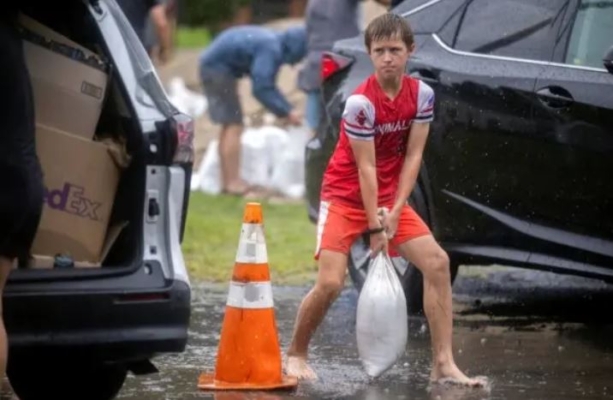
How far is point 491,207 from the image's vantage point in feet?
29.6

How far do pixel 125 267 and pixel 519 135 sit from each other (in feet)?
8.75

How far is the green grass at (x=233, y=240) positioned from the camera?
11648 millimetres

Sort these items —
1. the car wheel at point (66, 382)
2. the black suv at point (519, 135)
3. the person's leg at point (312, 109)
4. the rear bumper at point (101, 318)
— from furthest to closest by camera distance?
1. the person's leg at point (312, 109)
2. the black suv at point (519, 135)
3. the car wheel at point (66, 382)
4. the rear bumper at point (101, 318)

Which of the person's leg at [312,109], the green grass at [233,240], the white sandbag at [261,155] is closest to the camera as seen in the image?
the green grass at [233,240]

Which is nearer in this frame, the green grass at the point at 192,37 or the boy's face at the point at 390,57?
the boy's face at the point at 390,57

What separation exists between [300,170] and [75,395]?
8.93 metres

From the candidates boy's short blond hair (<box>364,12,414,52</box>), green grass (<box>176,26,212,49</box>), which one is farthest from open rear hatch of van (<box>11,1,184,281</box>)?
green grass (<box>176,26,212,49</box>)

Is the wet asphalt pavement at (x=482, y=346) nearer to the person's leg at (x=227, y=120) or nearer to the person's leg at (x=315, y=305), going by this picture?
the person's leg at (x=315, y=305)

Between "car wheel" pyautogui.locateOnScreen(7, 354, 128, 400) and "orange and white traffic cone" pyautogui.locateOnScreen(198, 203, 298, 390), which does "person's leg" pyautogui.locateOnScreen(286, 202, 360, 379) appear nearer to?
"orange and white traffic cone" pyautogui.locateOnScreen(198, 203, 298, 390)

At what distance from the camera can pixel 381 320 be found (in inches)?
299

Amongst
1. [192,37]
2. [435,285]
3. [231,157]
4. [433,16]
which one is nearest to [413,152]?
[435,285]

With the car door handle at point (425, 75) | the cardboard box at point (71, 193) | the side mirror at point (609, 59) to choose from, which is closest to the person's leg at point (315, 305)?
the cardboard box at point (71, 193)

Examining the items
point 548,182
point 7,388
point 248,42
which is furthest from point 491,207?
point 248,42

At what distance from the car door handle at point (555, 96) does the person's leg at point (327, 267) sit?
133 centimetres
